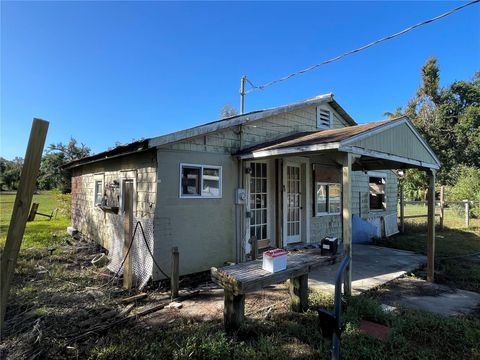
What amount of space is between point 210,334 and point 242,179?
3.81 meters

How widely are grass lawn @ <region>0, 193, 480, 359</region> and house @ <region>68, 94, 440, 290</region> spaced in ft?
3.62

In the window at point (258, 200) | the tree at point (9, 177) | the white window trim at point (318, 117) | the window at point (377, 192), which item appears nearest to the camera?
the window at point (258, 200)

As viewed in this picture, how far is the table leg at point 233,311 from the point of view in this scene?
136 inches

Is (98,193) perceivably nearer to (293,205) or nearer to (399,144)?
(293,205)

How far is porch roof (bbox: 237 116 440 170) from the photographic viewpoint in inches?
193

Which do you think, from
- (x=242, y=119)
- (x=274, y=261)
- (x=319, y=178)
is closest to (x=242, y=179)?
(x=242, y=119)

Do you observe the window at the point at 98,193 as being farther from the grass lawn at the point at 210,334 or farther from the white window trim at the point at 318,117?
the white window trim at the point at 318,117

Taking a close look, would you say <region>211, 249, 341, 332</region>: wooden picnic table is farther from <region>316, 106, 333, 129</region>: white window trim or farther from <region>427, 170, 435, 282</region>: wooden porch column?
<region>316, 106, 333, 129</region>: white window trim

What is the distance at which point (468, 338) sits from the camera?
3480 mm

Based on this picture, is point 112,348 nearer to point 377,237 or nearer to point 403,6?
point 403,6

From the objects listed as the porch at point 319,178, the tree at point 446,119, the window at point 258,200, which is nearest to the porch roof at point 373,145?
the porch at point 319,178

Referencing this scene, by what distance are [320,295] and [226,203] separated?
271 cm

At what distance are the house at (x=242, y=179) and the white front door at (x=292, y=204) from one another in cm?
3

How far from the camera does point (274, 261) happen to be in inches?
142
